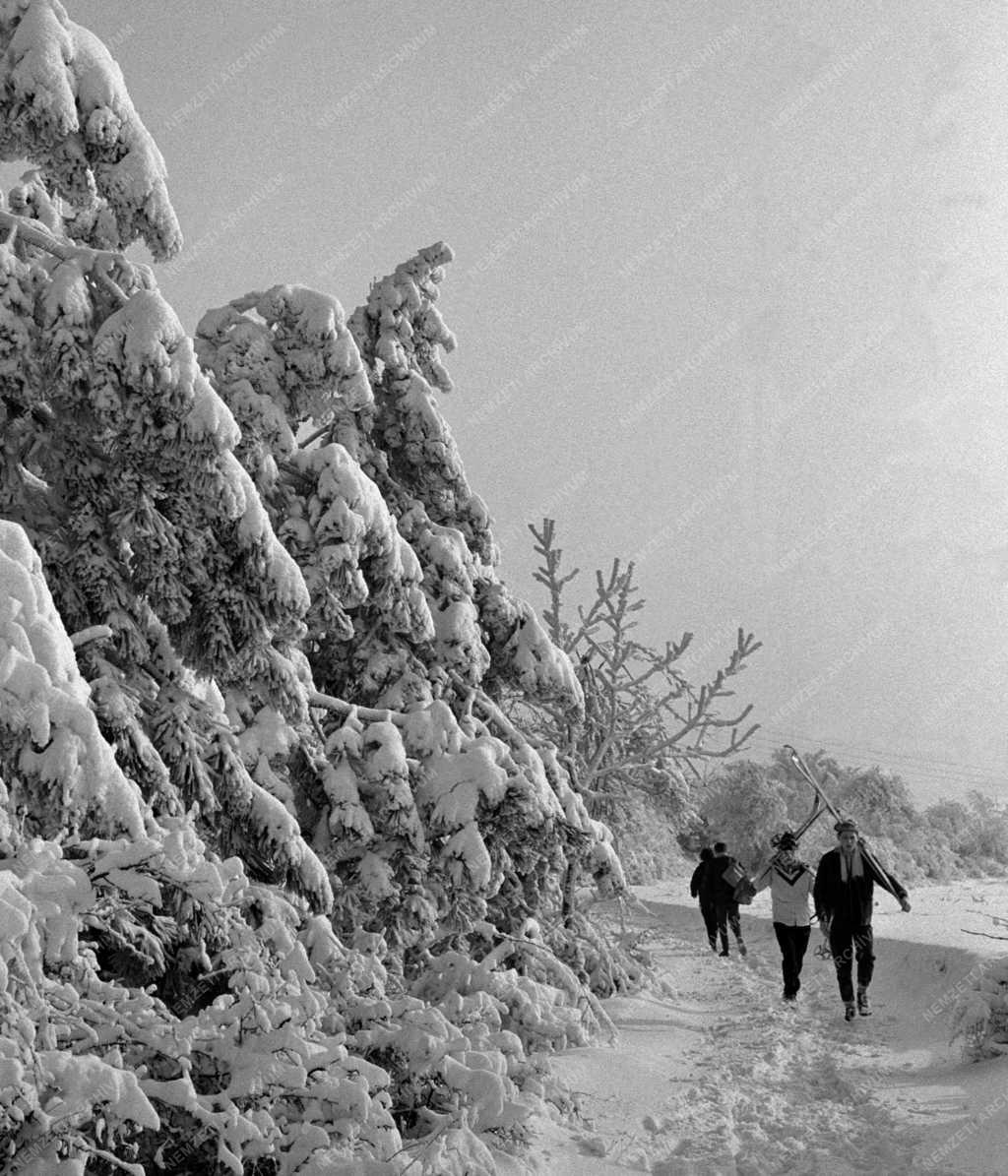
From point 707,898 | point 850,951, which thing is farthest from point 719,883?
point 850,951

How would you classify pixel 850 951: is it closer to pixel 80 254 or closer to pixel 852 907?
pixel 852 907

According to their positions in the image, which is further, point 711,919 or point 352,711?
point 711,919

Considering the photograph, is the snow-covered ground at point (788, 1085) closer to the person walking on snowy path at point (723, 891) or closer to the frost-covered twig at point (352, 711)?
the person walking on snowy path at point (723, 891)

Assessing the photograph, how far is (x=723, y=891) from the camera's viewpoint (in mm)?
14516

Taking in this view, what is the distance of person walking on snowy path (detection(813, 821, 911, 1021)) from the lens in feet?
29.7

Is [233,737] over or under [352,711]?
under

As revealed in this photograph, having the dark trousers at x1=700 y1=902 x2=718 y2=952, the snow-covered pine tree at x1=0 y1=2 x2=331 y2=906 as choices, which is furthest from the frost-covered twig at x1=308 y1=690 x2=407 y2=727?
the dark trousers at x1=700 y1=902 x2=718 y2=952

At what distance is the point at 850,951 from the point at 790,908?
35.4 inches

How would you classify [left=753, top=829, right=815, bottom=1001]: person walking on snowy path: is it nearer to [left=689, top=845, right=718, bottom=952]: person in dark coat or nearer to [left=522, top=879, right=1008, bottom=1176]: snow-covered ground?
[left=522, top=879, right=1008, bottom=1176]: snow-covered ground

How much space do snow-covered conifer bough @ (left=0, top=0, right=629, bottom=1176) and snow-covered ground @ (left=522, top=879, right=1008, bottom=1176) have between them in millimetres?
479

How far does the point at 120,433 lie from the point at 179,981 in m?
2.77

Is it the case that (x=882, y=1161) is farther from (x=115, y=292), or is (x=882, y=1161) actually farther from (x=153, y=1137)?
(x=115, y=292)

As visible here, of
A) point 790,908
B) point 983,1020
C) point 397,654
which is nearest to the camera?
point 983,1020

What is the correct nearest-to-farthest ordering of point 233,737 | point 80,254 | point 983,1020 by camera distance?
point 80,254, point 233,737, point 983,1020
